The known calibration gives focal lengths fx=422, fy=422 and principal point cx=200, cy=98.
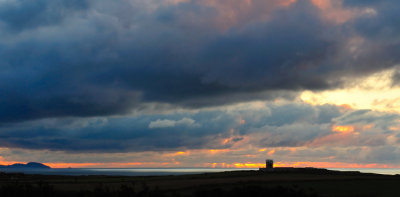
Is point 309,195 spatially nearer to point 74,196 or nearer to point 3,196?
point 74,196

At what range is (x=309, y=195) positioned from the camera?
86500mm

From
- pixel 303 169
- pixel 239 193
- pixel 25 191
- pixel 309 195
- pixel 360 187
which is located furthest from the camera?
pixel 303 169

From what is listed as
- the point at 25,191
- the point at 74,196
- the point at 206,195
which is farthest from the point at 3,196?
the point at 206,195

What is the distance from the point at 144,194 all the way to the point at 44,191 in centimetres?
2817

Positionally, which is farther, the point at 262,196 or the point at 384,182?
the point at 384,182

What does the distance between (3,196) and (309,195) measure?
72.5 metres

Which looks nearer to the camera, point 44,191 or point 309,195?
point 309,195

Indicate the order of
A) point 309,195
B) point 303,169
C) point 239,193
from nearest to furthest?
point 309,195, point 239,193, point 303,169

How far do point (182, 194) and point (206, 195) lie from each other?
8.30 meters

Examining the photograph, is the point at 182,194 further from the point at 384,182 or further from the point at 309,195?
the point at 384,182

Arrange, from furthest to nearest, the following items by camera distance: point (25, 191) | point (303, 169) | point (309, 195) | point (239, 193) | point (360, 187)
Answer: point (303, 169), point (25, 191), point (360, 187), point (239, 193), point (309, 195)

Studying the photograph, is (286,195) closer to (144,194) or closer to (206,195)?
(206,195)

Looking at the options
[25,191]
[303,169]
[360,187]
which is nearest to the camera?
[360,187]

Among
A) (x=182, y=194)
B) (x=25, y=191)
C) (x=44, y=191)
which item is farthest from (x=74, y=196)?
(x=182, y=194)
